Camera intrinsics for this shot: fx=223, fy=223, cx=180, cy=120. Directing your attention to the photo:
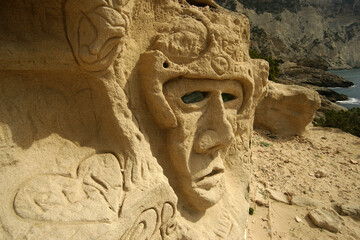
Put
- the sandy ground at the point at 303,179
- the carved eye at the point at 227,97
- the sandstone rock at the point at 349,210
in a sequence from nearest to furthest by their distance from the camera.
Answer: the carved eye at the point at 227,97 → the sandy ground at the point at 303,179 → the sandstone rock at the point at 349,210

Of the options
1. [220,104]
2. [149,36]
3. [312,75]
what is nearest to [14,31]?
[149,36]

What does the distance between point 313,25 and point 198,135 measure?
126 feet

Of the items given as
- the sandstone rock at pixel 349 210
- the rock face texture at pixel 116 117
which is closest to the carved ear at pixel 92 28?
the rock face texture at pixel 116 117

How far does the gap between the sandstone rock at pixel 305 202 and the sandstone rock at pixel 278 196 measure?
9 centimetres

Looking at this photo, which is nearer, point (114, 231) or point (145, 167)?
point (114, 231)

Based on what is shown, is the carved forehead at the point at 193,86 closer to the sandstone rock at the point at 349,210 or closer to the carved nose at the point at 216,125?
the carved nose at the point at 216,125

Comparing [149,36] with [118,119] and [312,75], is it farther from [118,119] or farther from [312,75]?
[312,75]

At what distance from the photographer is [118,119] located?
1427 millimetres

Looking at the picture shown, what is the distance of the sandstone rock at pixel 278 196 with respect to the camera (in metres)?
2.99

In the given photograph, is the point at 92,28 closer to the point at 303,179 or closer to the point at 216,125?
the point at 216,125

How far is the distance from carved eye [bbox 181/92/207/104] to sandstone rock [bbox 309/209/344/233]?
7.01 feet

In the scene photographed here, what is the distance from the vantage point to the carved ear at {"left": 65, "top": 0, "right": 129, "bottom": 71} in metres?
1.16

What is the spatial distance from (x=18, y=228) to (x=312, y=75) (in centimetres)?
1930

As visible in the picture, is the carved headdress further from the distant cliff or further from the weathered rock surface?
the distant cliff
